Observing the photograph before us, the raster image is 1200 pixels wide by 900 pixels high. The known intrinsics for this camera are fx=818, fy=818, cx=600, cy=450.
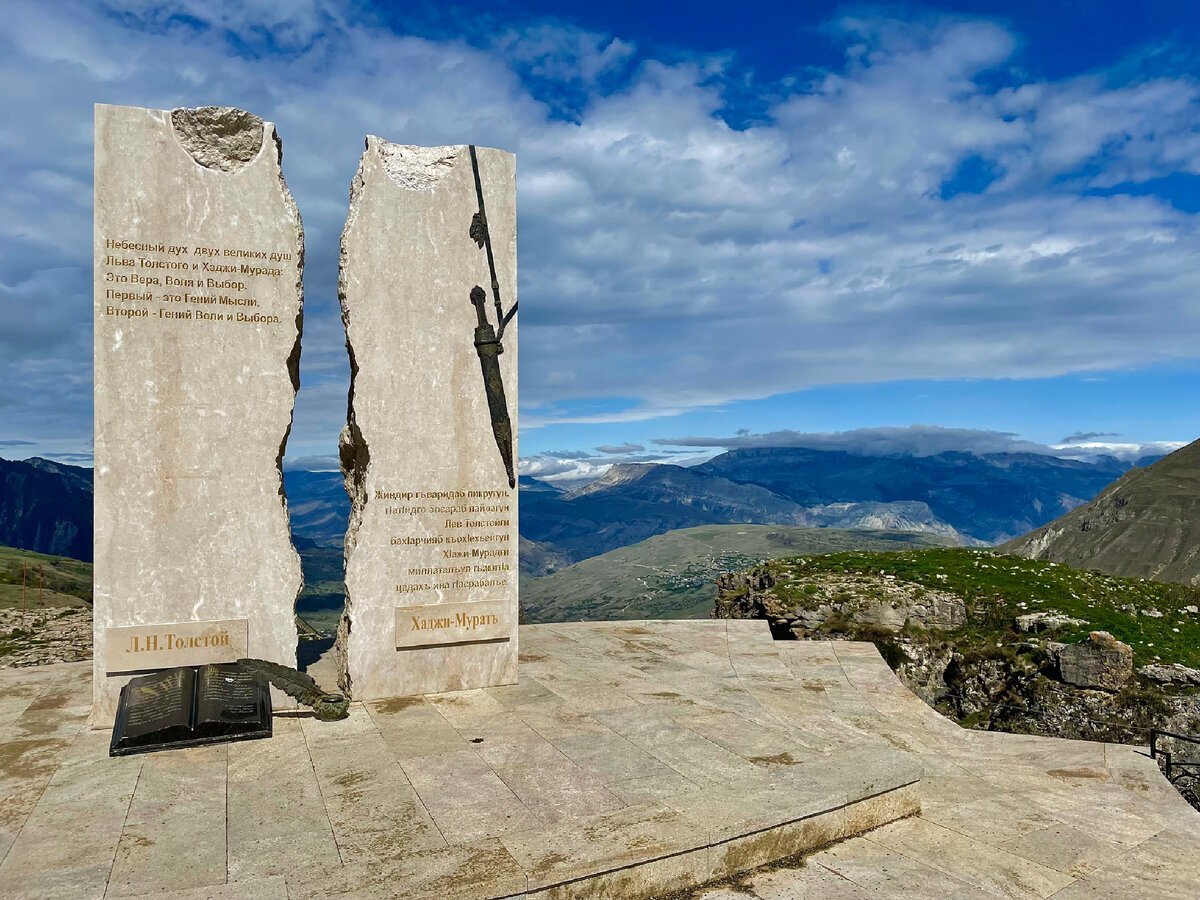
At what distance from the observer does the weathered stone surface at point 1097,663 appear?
13812 millimetres

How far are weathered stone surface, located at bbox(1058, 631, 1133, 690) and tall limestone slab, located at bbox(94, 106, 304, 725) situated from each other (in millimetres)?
12636

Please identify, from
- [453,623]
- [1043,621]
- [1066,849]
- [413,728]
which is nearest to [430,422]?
[453,623]

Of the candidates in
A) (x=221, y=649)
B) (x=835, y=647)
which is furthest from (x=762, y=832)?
(x=835, y=647)

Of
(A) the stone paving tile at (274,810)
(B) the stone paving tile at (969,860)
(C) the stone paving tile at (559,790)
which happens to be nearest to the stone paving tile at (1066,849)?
(B) the stone paving tile at (969,860)

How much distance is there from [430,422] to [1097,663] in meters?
11.8

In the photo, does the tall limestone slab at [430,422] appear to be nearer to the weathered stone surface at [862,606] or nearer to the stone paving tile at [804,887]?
the stone paving tile at [804,887]

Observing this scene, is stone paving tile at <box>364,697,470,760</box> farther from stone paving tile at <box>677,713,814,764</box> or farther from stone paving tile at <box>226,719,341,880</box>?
stone paving tile at <box>677,713,814,764</box>

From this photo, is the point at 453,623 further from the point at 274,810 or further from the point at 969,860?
the point at 969,860

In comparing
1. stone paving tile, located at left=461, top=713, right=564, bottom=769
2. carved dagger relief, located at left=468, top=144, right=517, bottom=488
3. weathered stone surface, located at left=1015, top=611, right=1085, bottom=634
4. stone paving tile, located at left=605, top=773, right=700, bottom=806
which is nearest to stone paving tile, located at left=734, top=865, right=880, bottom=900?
stone paving tile, located at left=605, top=773, right=700, bottom=806

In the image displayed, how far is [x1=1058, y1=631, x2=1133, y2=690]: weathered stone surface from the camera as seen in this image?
13.8 metres

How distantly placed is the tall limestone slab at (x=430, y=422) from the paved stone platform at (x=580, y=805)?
77cm

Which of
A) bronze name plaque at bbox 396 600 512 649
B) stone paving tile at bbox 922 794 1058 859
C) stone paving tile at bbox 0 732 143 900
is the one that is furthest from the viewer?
bronze name plaque at bbox 396 600 512 649

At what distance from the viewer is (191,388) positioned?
9.10 metres

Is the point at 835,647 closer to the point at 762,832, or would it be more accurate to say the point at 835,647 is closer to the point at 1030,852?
the point at 1030,852
